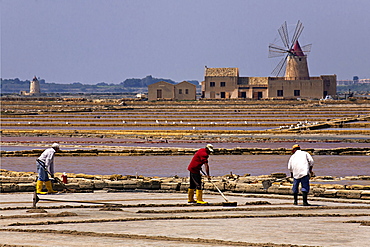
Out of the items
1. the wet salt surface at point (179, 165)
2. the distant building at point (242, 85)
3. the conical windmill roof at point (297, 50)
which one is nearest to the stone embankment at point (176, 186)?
the wet salt surface at point (179, 165)

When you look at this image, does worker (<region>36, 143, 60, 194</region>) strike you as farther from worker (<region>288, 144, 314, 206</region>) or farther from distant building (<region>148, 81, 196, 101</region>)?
distant building (<region>148, 81, 196, 101</region>)

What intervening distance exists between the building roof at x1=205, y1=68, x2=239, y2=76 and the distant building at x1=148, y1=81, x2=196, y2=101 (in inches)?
96.0

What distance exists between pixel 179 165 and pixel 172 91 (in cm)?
5920

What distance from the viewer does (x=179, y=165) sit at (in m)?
21.1

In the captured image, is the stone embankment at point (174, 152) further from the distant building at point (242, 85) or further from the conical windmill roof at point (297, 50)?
the conical windmill roof at point (297, 50)

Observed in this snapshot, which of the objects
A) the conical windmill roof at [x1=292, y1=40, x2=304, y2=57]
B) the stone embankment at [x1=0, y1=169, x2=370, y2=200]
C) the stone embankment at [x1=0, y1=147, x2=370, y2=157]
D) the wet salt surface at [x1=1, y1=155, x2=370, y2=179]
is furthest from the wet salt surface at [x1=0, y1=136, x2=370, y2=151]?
the conical windmill roof at [x1=292, y1=40, x2=304, y2=57]

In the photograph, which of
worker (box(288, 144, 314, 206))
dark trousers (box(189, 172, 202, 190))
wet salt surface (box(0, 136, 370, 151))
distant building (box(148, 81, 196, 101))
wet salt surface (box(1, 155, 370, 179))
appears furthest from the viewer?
distant building (box(148, 81, 196, 101))

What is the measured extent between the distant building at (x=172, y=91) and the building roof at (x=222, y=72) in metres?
2.44

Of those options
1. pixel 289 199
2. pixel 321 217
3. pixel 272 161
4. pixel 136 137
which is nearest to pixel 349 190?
pixel 289 199

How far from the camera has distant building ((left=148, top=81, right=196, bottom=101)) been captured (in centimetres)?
8012

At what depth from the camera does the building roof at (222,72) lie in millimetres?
80500

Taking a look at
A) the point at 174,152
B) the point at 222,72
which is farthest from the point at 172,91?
the point at 174,152

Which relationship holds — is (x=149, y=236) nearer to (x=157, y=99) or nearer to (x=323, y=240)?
(x=323, y=240)

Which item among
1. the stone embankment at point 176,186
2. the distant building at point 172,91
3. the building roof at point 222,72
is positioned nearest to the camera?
the stone embankment at point 176,186
